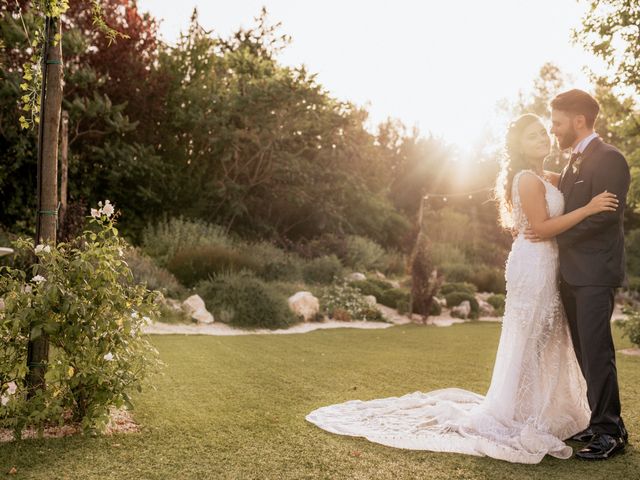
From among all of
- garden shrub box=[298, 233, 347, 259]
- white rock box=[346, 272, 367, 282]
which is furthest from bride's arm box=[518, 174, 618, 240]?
garden shrub box=[298, 233, 347, 259]

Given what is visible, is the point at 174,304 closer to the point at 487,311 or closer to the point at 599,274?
the point at 487,311

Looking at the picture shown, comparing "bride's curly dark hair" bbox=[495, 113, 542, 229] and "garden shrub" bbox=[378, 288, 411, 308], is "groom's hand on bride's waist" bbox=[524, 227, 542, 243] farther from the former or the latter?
"garden shrub" bbox=[378, 288, 411, 308]

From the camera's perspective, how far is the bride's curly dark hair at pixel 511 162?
13.9 feet

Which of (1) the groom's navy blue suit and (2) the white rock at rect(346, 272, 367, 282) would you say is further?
(2) the white rock at rect(346, 272, 367, 282)

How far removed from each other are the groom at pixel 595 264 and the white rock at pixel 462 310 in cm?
938

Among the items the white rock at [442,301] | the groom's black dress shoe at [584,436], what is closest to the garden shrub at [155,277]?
the white rock at [442,301]

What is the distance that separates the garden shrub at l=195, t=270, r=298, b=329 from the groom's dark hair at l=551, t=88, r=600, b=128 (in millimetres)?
6808

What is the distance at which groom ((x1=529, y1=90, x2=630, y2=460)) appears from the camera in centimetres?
376

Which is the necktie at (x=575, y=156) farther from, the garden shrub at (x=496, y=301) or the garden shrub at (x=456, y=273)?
the garden shrub at (x=456, y=273)

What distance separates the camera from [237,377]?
227 inches

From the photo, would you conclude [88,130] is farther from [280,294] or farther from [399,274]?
[399,274]

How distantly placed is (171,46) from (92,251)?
1503 centimetres

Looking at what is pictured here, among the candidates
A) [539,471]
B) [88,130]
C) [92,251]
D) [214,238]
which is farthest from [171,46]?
[539,471]

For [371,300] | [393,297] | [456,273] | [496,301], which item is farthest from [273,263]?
[456,273]
